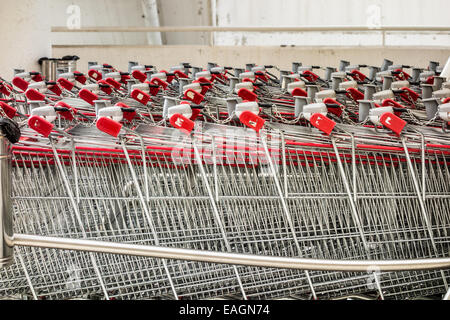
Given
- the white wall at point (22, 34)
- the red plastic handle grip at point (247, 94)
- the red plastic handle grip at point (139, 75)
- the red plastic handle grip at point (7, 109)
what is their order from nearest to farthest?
the red plastic handle grip at point (7, 109) < the red plastic handle grip at point (247, 94) < the red plastic handle grip at point (139, 75) < the white wall at point (22, 34)

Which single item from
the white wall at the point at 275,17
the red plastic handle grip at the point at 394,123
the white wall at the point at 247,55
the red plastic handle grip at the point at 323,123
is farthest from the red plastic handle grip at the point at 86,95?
→ the white wall at the point at 275,17

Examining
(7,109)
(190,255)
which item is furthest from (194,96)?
(190,255)

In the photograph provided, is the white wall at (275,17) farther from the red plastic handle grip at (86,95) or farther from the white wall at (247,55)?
the red plastic handle grip at (86,95)

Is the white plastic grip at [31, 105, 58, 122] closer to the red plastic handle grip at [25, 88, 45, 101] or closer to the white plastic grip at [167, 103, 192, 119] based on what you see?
the white plastic grip at [167, 103, 192, 119]

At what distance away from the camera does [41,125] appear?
2691 millimetres

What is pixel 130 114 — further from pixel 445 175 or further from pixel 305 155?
pixel 445 175

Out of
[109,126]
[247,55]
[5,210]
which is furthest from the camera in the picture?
[247,55]

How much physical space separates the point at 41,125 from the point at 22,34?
13.8ft

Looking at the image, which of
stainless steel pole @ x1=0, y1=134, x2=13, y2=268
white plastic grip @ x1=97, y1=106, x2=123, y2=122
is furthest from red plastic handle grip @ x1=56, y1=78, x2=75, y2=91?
stainless steel pole @ x1=0, y1=134, x2=13, y2=268

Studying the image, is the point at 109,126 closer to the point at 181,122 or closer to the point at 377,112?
the point at 181,122

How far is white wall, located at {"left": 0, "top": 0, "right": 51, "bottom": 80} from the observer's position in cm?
636

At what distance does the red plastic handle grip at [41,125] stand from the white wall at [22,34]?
3.95 metres

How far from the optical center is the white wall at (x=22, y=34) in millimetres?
6363
